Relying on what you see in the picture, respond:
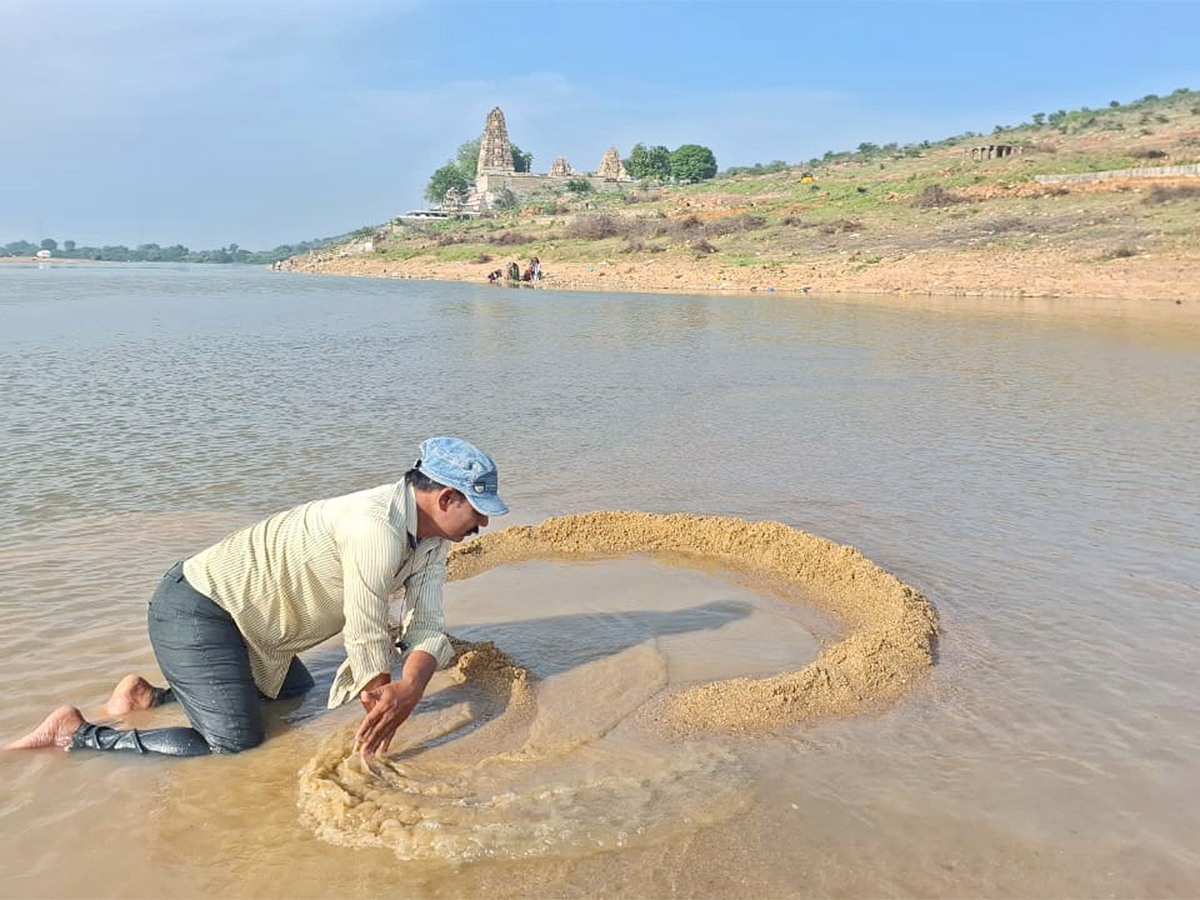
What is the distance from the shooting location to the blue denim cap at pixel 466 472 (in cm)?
282

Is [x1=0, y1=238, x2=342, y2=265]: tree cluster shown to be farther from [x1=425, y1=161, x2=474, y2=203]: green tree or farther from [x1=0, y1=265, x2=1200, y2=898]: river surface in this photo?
[x1=0, y1=265, x2=1200, y2=898]: river surface

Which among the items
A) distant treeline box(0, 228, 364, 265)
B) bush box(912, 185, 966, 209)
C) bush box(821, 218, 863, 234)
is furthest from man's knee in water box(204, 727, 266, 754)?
distant treeline box(0, 228, 364, 265)

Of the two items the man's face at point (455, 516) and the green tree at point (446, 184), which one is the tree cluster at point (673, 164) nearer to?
the green tree at point (446, 184)

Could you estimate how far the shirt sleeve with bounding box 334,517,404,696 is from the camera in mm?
2842

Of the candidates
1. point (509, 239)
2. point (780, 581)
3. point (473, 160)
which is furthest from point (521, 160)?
point (780, 581)

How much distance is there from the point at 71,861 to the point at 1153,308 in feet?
74.2

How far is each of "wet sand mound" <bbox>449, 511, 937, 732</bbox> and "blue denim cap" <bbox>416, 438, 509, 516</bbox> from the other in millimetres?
1268

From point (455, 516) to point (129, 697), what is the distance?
1.70 metres

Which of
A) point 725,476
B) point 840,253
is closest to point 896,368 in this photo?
point 725,476

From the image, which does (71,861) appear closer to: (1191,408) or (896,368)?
(1191,408)

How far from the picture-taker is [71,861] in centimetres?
258

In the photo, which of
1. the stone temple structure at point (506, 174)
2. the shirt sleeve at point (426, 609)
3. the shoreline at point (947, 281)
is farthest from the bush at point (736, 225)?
the stone temple structure at point (506, 174)

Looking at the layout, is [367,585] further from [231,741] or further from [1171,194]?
[1171,194]

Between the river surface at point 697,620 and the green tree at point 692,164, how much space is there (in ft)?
267
